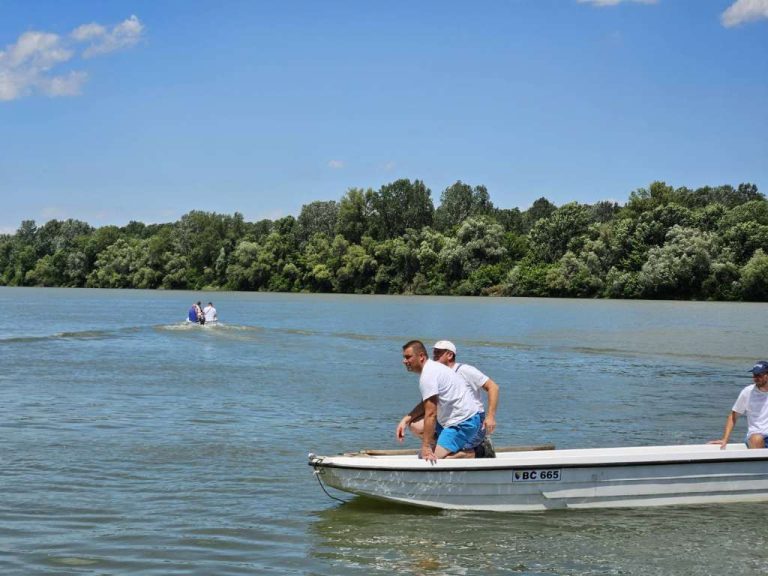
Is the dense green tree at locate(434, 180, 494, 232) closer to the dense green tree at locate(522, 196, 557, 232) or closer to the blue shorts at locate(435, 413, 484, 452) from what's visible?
the dense green tree at locate(522, 196, 557, 232)

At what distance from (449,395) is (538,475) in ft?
5.19

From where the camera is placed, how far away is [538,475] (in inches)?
446

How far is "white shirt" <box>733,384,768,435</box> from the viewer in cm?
1212

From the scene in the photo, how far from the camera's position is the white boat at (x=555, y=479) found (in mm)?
Answer: 11188

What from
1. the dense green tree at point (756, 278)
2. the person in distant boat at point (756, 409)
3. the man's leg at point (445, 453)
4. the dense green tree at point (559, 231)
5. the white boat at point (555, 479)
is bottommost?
the white boat at point (555, 479)

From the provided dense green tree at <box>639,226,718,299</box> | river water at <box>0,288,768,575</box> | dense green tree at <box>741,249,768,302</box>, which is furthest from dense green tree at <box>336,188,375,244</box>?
river water at <box>0,288,768,575</box>

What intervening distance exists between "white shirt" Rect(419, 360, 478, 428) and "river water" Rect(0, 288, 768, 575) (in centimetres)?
133

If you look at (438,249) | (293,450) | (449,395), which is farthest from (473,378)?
(438,249)

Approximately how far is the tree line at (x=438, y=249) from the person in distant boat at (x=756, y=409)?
269ft

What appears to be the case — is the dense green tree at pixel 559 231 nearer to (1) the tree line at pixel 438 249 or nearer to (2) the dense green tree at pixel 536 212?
(1) the tree line at pixel 438 249

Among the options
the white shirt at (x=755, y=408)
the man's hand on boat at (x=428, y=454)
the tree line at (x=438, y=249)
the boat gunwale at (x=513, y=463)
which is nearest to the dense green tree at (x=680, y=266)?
the tree line at (x=438, y=249)

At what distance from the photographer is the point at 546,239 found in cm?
11481

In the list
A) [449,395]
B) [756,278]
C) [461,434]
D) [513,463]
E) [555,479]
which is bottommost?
[555,479]

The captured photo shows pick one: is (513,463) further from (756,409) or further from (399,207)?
(399,207)
